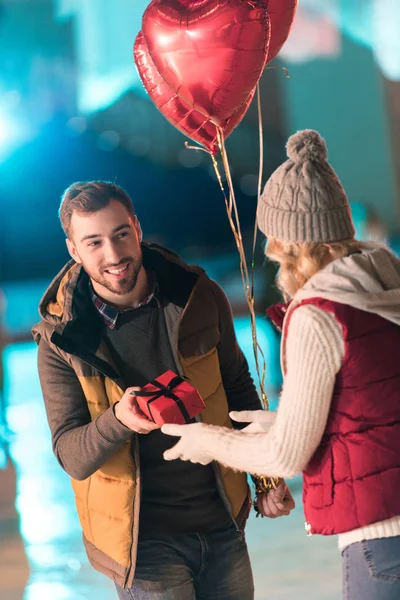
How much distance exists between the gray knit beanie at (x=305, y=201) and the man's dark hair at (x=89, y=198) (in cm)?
45

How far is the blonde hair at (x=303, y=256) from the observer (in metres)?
1.58

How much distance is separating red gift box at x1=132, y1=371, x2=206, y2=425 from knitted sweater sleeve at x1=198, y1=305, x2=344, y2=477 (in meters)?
0.23

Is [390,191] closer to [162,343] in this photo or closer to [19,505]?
[19,505]

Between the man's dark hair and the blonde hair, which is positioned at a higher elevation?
the man's dark hair

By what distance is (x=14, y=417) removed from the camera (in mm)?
7242

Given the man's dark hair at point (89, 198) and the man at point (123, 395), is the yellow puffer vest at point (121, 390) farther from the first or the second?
the man's dark hair at point (89, 198)

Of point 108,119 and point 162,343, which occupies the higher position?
point 108,119

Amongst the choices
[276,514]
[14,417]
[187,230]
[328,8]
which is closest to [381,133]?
[328,8]

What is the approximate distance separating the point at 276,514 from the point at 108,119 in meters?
14.2

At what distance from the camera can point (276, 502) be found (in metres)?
2.10

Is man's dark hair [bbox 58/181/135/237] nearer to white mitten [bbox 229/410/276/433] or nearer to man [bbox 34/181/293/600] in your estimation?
man [bbox 34/181/293/600]

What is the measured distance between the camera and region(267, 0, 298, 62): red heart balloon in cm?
226

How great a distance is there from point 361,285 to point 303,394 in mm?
208

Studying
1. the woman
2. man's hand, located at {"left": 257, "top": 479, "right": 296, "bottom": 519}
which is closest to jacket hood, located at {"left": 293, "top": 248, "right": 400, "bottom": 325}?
the woman
